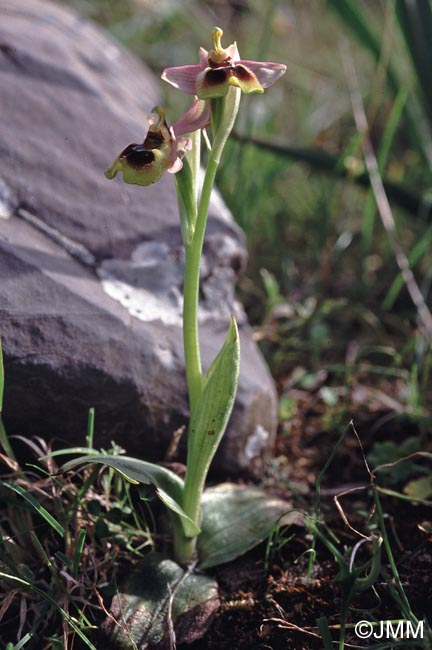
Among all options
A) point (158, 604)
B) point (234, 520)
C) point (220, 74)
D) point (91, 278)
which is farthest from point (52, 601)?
point (220, 74)

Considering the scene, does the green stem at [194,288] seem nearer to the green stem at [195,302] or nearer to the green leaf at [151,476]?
the green stem at [195,302]

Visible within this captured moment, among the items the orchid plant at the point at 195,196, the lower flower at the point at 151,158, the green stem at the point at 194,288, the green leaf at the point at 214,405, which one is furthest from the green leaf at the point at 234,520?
the lower flower at the point at 151,158

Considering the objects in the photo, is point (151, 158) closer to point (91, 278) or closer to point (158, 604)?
point (91, 278)

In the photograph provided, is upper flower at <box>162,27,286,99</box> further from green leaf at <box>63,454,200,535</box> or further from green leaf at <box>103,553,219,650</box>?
green leaf at <box>103,553,219,650</box>

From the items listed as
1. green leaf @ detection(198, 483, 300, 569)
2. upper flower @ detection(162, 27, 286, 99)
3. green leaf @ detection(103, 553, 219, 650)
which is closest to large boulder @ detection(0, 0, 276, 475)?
Result: green leaf @ detection(198, 483, 300, 569)

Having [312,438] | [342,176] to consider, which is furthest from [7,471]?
[342,176]

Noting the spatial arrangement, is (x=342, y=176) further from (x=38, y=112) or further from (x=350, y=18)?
(x=38, y=112)
